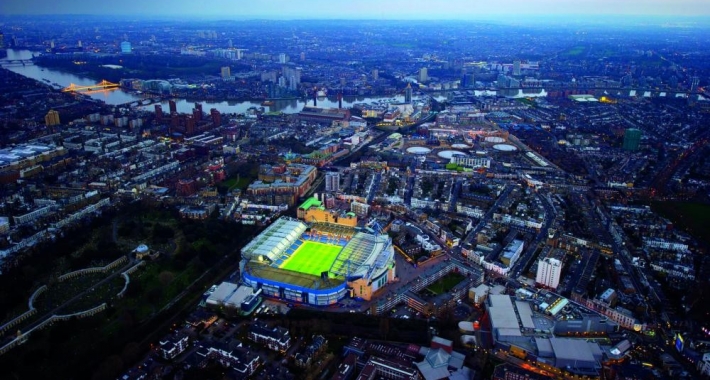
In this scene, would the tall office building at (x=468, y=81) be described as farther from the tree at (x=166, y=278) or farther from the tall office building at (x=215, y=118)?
the tree at (x=166, y=278)

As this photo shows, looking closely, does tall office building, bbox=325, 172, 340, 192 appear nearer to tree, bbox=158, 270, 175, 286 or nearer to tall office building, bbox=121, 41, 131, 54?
tree, bbox=158, 270, 175, 286

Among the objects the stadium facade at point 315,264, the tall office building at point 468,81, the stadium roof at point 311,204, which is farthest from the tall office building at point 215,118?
the tall office building at point 468,81

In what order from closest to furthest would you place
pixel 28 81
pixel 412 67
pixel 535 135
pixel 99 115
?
pixel 535 135
pixel 99 115
pixel 28 81
pixel 412 67

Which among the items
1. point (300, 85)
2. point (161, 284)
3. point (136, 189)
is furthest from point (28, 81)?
point (161, 284)

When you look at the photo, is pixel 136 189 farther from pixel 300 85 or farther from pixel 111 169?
pixel 300 85

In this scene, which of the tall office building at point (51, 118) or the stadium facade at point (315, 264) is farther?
the tall office building at point (51, 118)

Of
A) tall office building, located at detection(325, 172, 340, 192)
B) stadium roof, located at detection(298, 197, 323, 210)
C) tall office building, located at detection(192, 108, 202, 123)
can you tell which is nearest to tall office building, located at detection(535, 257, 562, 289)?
stadium roof, located at detection(298, 197, 323, 210)

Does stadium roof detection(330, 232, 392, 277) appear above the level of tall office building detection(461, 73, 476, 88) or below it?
below
